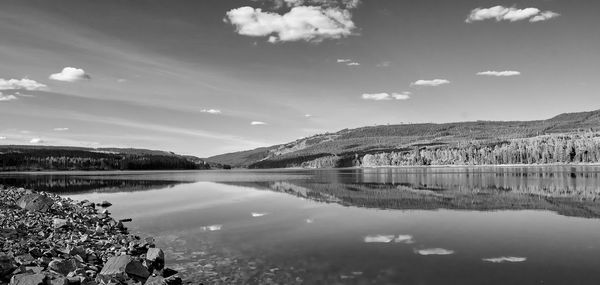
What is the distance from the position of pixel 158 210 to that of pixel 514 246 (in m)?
26.9

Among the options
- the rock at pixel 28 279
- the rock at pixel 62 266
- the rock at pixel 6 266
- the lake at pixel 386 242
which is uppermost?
the rock at pixel 6 266

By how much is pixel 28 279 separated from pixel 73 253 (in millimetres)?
4860

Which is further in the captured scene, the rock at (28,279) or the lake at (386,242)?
the lake at (386,242)

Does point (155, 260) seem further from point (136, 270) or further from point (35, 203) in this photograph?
point (35, 203)

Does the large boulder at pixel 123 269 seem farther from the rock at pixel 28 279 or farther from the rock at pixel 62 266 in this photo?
the rock at pixel 28 279

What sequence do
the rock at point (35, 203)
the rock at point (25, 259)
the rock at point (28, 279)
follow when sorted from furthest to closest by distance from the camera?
the rock at point (35, 203)
the rock at point (25, 259)
the rock at point (28, 279)

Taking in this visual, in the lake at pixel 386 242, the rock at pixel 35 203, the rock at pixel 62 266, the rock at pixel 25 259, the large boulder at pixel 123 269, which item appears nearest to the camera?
the rock at pixel 62 266

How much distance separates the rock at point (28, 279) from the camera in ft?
36.6

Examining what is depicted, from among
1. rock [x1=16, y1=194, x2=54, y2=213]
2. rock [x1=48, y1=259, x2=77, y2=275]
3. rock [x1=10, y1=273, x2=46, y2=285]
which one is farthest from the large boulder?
rock [x1=16, y1=194, x2=54, y2=213]

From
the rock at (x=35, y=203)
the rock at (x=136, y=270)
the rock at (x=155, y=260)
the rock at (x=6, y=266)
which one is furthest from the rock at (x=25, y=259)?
the rock at (x=35, y=203)

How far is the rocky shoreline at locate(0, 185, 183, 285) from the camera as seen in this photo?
12328mm

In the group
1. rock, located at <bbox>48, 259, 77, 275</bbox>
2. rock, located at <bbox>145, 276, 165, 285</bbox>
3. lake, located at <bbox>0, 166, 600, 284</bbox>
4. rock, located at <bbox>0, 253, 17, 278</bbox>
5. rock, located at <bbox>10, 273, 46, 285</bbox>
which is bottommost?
→ lake, located at <bbox>0, 166, 600, 284</bbox>

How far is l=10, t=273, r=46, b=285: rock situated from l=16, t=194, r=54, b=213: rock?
19.5m

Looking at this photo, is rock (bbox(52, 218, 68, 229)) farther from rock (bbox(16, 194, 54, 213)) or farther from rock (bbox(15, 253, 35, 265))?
rock (bbox(15, 253, 35, 265))
